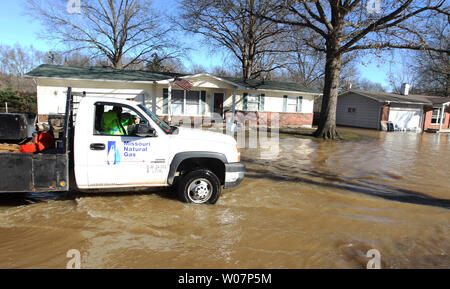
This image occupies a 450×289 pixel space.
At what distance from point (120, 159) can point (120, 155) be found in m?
0.07

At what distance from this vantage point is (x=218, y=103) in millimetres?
23281

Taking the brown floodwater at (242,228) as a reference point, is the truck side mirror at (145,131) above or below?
above

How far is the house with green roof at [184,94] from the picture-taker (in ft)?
61.7

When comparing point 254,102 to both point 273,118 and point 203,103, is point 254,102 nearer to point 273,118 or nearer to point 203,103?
point 273,118

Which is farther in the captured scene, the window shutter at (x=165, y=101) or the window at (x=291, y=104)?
the window at (x=291, y=104)

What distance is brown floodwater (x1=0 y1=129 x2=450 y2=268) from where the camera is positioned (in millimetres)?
3602

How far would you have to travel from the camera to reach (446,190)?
24.0ft

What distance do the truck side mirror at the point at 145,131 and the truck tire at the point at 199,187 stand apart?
0.99 m

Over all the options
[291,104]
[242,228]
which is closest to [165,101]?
[291,104]

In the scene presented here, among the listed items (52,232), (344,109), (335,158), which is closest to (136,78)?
(335,158)

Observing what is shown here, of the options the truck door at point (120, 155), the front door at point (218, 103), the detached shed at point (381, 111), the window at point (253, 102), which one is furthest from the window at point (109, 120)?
the detached shed at point (381, 111)

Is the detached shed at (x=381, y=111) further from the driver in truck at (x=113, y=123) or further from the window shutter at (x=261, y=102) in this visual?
the driver in truck at (x=113, y=123)

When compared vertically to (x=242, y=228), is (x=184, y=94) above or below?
above

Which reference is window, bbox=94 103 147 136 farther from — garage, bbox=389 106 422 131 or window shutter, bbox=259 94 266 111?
garage, bbox=389 106 422 131
